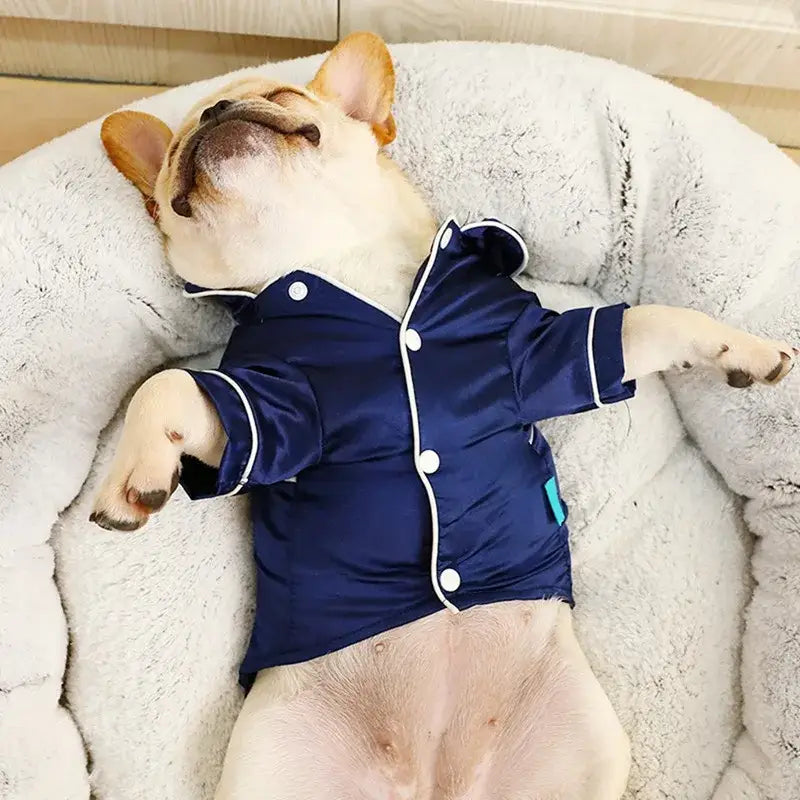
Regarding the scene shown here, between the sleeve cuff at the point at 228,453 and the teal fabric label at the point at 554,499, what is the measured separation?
494 millimetres

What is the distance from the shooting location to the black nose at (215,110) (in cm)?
133

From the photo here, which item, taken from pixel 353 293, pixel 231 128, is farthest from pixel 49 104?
pixel 353 293

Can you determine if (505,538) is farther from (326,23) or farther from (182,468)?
(326,23)

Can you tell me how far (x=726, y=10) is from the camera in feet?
5.65

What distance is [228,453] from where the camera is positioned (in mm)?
1215

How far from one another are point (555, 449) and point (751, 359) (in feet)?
1.23

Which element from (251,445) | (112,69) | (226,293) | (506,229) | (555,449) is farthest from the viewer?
(112,69)

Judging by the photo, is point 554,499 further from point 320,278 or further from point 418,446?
point 320,278

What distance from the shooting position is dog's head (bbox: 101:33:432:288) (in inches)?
52.2

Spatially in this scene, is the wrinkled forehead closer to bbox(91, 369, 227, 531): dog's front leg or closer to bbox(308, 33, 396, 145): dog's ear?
bbox(308, 33, 396, 145): dog's ear

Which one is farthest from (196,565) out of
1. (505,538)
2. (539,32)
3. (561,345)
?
(539,32)

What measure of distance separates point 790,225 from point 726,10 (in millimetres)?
427

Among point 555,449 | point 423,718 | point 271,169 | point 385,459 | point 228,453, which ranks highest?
point 271,169

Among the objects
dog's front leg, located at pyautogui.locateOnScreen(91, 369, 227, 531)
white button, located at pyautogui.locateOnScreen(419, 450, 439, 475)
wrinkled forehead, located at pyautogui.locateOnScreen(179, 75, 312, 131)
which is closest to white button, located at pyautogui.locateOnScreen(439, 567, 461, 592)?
white button, located at pyautogui.locateOnScreen(419, 450, 439, 475)
